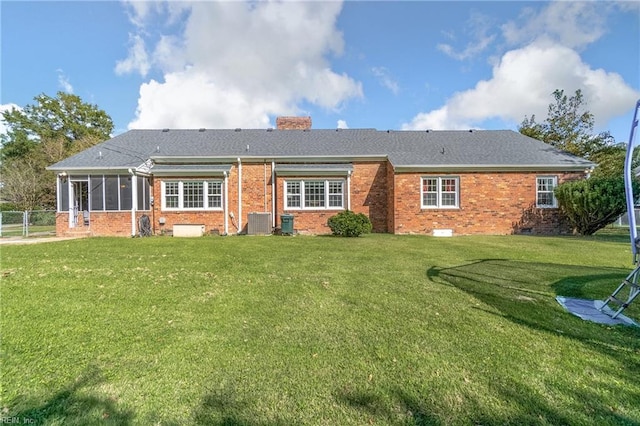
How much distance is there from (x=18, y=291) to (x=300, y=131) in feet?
57.4

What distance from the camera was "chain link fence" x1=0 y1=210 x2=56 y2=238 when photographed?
17.6 meters

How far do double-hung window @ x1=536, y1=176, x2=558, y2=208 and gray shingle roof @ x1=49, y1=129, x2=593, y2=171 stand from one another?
74 cm

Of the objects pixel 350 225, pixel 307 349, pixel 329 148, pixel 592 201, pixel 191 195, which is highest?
pixel 329 148

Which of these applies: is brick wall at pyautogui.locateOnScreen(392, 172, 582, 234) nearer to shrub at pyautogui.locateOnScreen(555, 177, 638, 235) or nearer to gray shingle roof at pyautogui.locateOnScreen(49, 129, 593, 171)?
gray shingle roof at pyautogui.locateOnScreen(49, 129, 593, 171)

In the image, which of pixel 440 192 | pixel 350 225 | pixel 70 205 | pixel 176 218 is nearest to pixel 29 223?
pixel 70 205

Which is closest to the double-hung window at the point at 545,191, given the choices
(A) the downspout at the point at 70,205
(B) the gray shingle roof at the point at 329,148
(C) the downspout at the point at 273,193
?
(B) the gray shingle roof at the point at 329,148

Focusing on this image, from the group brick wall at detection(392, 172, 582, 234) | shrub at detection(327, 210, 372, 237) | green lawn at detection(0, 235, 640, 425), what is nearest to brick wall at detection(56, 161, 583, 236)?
brick wall at detection(392, 172, 582, 234)

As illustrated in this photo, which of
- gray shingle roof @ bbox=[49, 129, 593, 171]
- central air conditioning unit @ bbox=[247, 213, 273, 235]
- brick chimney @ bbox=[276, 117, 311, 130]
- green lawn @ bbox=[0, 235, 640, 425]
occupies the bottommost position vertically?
green lawn @ bbox=[0, 235, 640, 425]

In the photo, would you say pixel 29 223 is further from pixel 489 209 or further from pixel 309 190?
pixel 489 209

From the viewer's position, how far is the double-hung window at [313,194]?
663 inches

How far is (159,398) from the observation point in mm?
2611

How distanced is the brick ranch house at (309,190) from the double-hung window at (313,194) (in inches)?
2.2

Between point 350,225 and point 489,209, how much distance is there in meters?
7.97

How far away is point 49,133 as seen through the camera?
35688mm
